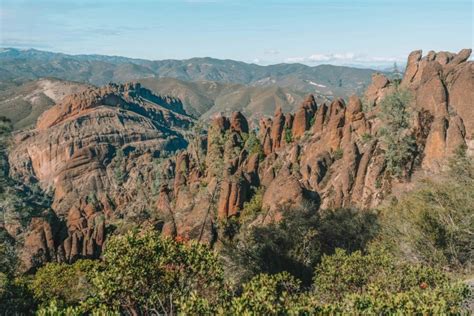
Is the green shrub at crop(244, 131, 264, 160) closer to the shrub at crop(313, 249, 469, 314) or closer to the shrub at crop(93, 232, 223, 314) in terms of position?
the shrub at crop(313, 249, 469, 314)

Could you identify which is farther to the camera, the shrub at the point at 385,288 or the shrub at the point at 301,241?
the shrub at the point at 301,241

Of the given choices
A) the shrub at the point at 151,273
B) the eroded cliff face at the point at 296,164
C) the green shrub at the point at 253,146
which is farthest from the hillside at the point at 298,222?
the green shrub at the point at 253,146

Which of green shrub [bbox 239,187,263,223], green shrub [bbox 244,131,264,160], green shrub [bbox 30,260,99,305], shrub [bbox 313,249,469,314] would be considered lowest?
green shrub [bbox 239,187,263,223]

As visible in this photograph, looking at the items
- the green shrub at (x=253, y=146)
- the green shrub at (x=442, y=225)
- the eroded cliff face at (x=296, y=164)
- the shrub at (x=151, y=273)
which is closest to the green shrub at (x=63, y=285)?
the shrub at (x=151, y=273)

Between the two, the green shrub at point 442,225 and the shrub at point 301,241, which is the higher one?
the green shrub at point 442,225

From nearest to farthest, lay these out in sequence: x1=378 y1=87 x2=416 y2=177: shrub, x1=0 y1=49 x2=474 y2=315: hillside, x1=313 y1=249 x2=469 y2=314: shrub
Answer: x1=313 y1=249 x2=469 y2=314: shrub
x1=0 y1=49 x2=474 y2=315: hillside
x1=378 y1=87 x2=416 y2=177: shrub

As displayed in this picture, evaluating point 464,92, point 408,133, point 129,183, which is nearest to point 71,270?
point 408,133

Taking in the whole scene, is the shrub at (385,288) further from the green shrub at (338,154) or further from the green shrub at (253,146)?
the green shrub at (253,146)

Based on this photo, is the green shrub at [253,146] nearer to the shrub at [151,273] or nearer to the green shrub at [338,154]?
the green shrub at [338,154]

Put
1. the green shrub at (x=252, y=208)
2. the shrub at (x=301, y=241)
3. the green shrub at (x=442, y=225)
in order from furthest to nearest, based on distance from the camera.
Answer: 1. the green shrub at (x=252, y=208)
2. the shrub at (x=301, y=241)
3. the green shrub at (x=442, y=225)

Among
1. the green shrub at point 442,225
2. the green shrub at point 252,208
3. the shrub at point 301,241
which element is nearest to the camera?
the green shrub at point 442,225

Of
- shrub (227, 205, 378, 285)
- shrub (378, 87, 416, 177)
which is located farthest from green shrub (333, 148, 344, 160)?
shrub (227, 205, 378, 285)

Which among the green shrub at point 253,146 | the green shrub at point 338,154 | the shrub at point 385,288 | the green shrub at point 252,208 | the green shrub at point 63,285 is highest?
the shrub at point 385,288

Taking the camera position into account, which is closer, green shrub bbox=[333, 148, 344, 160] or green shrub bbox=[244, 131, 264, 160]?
green shrub bbox=[333, 148, 344, 160]
